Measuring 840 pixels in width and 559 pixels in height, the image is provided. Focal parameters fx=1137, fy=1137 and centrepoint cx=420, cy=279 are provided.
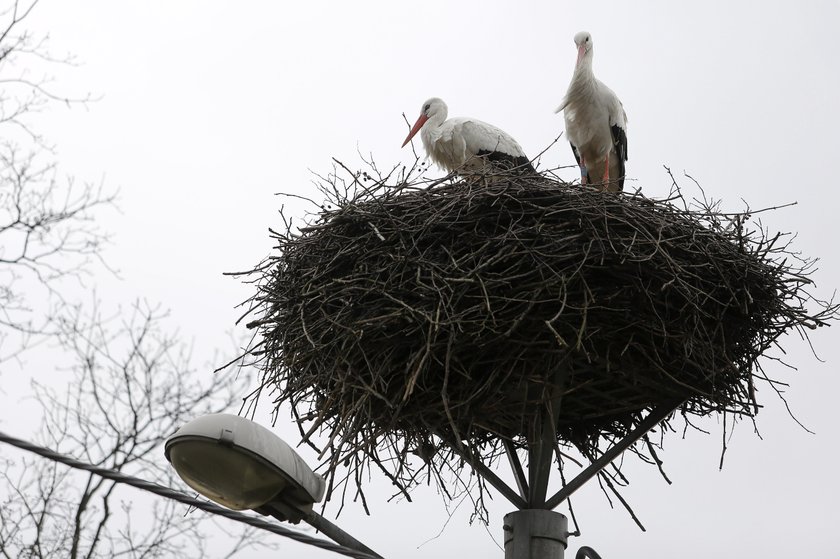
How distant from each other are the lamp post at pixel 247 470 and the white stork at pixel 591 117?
4296 millimetres

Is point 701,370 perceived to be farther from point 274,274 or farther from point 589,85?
point 589,85

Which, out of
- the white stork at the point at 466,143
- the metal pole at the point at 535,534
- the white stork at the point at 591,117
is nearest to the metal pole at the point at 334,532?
the metal pole at the point at 535,534

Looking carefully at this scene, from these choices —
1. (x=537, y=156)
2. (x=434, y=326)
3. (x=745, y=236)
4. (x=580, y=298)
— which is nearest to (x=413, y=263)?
(x=434, y=326)

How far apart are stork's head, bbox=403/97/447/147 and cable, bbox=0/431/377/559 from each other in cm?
526

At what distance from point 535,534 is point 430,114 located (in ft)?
13.9

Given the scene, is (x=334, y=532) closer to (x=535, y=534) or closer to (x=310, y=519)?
(x=310, y=519)

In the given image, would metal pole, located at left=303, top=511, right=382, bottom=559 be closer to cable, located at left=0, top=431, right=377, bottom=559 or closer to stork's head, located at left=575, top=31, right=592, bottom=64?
cable, located at left=0, top=431, right=377, bottom=559

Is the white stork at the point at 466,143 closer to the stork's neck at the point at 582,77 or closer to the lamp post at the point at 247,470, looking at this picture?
the stork's neck at the point at 582,77

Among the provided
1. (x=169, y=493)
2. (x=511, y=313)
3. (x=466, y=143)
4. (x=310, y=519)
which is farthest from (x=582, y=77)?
(x=169, y=493)

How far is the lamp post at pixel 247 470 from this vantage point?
3.42 meters

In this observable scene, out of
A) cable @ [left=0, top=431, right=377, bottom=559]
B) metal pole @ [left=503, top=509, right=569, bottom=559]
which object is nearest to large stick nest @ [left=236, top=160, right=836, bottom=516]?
metal pole @ [left=503, top=509, right=569, bottom=559]

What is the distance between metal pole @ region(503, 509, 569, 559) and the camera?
4.26 metres

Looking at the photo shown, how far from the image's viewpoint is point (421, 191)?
506cm

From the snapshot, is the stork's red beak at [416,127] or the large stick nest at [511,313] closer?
the large stick nest at [511,313]
